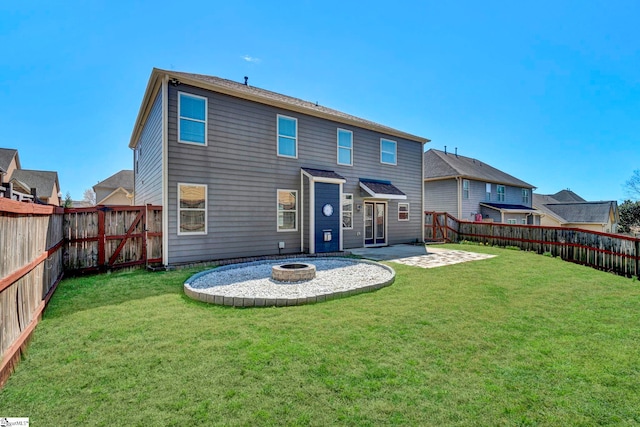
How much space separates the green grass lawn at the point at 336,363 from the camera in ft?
7.34

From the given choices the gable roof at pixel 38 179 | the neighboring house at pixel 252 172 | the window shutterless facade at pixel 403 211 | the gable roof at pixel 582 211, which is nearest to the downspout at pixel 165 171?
the neighboring house at pixel 252 172

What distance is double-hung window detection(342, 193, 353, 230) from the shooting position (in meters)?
12.4

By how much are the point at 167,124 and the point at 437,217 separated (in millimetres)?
14848

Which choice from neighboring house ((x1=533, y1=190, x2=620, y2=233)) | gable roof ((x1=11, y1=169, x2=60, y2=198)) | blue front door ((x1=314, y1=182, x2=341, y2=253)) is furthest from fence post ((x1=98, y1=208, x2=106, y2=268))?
neighboring house ((x1=533, y1=190, x2=620, y2=233))

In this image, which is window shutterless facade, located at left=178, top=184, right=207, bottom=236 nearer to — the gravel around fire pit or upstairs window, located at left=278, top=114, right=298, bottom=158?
the gravel around fire pit

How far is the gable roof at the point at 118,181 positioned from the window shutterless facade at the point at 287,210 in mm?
31556

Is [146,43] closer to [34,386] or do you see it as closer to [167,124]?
[167,124]

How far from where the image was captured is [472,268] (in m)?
8.20

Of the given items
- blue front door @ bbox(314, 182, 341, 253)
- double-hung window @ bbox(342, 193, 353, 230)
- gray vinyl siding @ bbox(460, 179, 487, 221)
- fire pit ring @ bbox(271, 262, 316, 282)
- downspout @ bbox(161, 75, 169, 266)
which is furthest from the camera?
gray vinyl siding @ bbox(460, 179, 487, 221)

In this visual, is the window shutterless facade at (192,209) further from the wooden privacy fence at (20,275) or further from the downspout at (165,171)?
the wooden privacy fence at (20,275)

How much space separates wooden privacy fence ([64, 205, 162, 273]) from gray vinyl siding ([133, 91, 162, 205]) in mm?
890

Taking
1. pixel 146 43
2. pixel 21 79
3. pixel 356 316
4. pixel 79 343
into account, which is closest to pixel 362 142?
pixel 146 43

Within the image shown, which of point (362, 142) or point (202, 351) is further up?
point (362, 142)

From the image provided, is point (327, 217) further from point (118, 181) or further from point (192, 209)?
point (118, 181)
